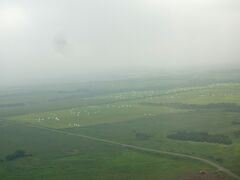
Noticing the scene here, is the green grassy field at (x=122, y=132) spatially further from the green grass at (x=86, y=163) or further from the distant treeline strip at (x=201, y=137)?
the distant treeline strip at (x=201, y=137)

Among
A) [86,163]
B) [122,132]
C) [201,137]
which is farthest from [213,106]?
[86,163]

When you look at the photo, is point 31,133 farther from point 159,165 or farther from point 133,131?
point 159,165

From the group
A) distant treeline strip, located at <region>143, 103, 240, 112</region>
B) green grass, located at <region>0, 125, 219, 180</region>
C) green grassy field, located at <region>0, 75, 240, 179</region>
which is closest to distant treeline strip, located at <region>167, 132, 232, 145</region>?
green grassy field, located at <region>0, 75, 240, 179</region>

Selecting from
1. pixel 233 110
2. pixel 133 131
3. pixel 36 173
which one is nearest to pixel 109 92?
pixel 233 110

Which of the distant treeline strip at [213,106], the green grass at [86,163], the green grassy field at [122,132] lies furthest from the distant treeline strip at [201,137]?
the distant treeline strip at [213,106]

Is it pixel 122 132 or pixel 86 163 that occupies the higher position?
pixel 122 132

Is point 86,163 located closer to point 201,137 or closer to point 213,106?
point 201,137
